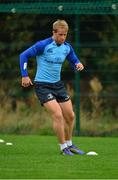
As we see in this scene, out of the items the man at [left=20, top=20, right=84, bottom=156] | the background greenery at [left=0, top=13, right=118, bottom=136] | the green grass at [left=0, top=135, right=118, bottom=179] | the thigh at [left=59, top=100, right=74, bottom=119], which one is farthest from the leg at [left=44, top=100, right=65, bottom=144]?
the background greenery at [left=0, top=13, right=118, bottom=136]

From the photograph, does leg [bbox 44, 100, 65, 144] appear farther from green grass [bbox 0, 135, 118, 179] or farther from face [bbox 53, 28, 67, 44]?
face [bbox 53, 28, 67, 44]

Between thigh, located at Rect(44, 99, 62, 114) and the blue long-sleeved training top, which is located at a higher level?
the blue long-sleeved training top

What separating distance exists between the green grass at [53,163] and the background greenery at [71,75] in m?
4.53

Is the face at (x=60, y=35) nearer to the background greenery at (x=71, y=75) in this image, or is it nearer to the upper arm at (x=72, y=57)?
the upper arm at (x=72, y=57)

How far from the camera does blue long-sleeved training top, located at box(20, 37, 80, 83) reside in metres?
11.5

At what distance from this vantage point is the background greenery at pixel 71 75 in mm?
18484

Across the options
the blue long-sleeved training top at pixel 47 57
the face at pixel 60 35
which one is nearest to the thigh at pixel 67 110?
the blue long-sleeved training top at pixel 47 57

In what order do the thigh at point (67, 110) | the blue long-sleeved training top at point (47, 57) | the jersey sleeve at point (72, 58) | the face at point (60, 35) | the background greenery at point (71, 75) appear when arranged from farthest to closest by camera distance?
the background greenery at point (71, 75) → the jersey sleeve at point (72, 58) → the thigh at point (67, 110) → the blue long-sleeved training top at point (47, 57) → the face at point (60, 35)

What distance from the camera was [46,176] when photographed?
9047 millimetres

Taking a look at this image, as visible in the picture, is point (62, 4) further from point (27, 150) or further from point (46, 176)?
point (46, 176)

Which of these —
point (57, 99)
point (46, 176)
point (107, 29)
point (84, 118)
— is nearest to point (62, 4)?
point (84, 118)

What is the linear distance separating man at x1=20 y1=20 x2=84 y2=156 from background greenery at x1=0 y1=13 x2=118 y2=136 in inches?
238

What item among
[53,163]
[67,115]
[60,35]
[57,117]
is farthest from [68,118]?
[53,163]

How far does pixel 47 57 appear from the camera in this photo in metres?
A: 11.6
